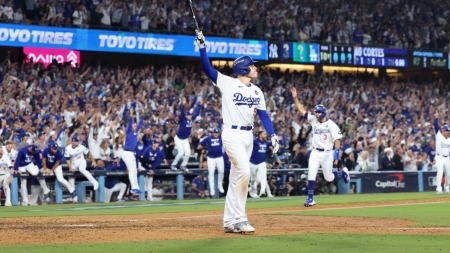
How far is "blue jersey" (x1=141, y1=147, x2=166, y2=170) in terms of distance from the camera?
2247cm

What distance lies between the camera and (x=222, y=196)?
77.4ft

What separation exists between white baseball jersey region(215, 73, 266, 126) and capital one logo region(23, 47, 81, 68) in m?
20.7

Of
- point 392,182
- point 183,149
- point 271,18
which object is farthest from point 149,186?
point 271,18

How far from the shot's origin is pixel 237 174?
32.2 feet

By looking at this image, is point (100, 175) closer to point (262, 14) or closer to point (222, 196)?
point (222, 196)

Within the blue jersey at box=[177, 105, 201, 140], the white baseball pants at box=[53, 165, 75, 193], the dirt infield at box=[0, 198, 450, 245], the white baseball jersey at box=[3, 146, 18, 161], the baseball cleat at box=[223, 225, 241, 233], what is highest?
the blue jersey at box=[177, 105, 201, 140]

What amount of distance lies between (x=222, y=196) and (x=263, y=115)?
13.6m

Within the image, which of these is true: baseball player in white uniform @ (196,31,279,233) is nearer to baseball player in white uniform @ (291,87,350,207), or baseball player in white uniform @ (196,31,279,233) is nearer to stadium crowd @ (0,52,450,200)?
baseball player in white uniform @ (291,87,350,207)

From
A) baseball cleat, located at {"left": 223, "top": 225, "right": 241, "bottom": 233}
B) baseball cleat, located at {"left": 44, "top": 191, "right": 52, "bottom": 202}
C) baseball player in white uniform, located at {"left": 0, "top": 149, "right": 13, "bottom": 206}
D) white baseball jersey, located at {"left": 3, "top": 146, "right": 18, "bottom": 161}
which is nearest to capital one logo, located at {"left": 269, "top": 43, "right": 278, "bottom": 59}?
baseball cleat, located at {"left": 44, "top": 191, "right": 52, "bottom": 202}

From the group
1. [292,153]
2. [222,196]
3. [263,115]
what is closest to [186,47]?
[292,153]

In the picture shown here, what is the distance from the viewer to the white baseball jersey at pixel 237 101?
985cm

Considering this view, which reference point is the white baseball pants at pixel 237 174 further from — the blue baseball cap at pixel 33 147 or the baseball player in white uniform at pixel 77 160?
the baseball player in white uniform at pixel 77 160

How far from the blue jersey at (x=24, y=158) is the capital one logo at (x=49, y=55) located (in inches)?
374

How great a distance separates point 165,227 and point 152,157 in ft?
38.9
